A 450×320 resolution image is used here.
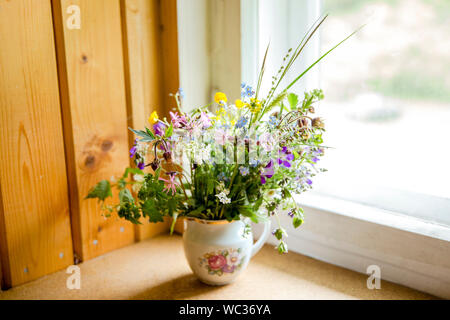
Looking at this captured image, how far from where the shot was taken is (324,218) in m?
1.03

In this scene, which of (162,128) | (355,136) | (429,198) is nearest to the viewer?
(162,128)

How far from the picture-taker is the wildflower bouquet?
0.79 meters

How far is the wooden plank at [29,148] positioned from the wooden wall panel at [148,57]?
7.1 inches

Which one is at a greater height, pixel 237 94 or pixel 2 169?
pixel 237 94


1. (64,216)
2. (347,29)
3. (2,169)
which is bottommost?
(64,216)

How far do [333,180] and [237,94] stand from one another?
1.05 ft

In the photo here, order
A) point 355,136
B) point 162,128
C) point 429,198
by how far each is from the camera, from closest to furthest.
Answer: point 162,128
point 429,198
point 355,136

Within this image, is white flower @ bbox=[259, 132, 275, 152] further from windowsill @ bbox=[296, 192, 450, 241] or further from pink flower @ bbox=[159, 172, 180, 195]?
windowsill @ bbox=[296, 192, 450, 241]

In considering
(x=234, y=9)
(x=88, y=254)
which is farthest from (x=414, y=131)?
(x=88, y=254)

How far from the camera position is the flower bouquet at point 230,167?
2.60ft

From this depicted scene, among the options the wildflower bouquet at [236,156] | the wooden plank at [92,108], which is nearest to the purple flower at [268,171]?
the wildflower bouquet at [236,156]

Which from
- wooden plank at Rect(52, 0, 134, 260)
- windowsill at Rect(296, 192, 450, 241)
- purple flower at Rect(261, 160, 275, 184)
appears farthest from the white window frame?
purple flower at Rect(261, 160, 275, 184)

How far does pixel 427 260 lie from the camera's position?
2.91ft
